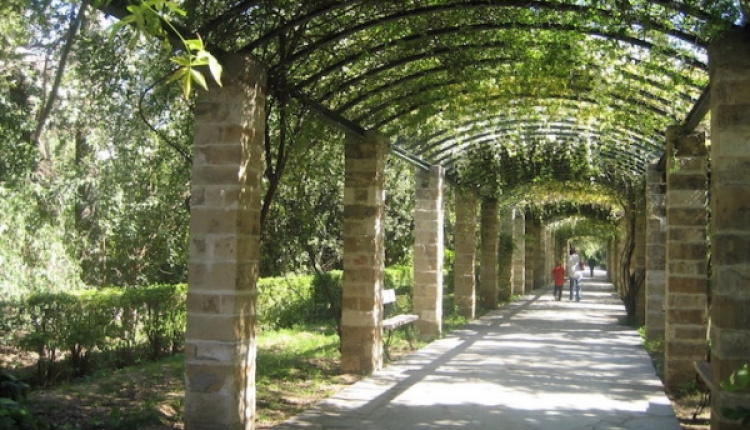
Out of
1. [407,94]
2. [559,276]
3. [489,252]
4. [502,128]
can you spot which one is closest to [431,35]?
[407,94]

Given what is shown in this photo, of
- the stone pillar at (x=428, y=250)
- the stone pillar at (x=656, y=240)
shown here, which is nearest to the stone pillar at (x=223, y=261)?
the stone pillar at (x=428, y=250)

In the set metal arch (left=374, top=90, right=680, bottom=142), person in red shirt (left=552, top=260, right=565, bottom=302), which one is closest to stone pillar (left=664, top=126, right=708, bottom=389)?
metal arch (left=374, top=90, right=680, bottom=142)

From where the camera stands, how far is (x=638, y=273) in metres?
14.0

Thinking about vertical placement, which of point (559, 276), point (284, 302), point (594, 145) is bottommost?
point (284, 302)

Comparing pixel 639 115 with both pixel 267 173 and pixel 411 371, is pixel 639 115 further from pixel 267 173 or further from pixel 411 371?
pixel 267 173

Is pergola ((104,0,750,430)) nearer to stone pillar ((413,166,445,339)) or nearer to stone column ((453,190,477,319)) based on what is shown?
stone pillar ((413,166,445,339))

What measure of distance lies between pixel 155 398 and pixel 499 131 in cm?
673

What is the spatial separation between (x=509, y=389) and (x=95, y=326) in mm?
4830

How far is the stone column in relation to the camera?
48.7 feet

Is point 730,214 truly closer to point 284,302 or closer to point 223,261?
point 223,261

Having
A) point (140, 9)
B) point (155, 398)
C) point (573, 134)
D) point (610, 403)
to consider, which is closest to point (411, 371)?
point (610, 403)

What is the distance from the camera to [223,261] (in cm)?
490

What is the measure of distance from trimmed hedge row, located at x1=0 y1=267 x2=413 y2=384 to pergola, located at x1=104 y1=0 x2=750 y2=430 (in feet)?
7.31

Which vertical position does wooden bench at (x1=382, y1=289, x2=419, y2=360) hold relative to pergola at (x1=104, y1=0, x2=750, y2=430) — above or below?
below
